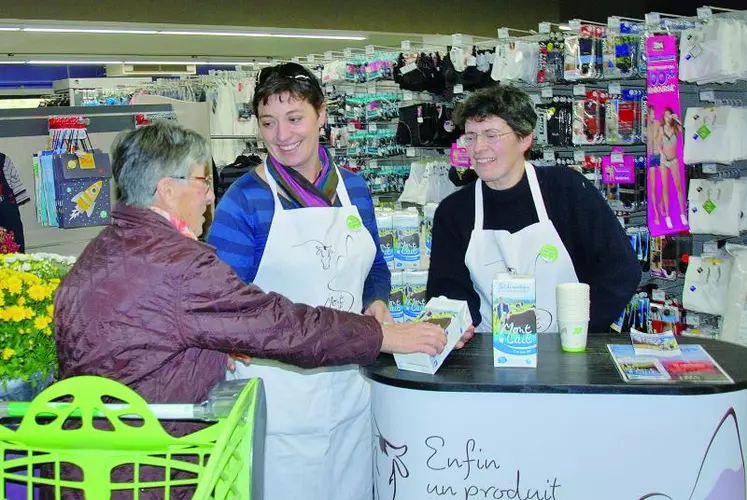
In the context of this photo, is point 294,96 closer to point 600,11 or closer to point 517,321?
point 517,321

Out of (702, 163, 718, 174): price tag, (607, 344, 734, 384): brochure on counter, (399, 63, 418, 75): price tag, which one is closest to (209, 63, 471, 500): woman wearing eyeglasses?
(607, 344, 734, 384): brochure on counter

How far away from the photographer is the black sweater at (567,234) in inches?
115

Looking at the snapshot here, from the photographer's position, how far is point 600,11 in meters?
15.3

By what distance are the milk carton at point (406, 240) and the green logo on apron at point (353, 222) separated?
2.56 meters

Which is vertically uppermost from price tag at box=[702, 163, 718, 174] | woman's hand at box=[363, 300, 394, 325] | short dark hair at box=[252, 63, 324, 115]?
short dark hair at box=[252, 63, 324, 115]

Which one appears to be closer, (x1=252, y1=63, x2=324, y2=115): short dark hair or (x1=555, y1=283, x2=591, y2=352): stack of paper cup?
(x1=555, y1=283, x2=591, y2=352): stack of paper cup

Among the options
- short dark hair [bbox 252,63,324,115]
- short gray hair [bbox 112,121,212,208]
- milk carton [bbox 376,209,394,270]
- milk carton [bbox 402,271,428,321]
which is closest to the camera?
short gray hair [bbox 112,121,212,208]

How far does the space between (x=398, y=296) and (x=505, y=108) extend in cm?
298

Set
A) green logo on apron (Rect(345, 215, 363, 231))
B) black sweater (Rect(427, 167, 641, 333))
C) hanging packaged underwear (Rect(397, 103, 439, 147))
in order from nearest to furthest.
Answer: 1. green logo on apron (Rect(345, 215, 363, 231))
2. black sweater (Rect(427, 167, 641, 333))
3. hanging packaged underwear (Rect(397, 103, 439, 147))

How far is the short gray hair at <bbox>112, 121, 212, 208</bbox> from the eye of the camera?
1990mm

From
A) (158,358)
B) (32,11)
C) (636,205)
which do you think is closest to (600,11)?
(32,11)

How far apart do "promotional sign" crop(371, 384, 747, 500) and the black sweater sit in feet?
2.91

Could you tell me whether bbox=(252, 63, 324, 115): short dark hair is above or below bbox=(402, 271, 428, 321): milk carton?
above

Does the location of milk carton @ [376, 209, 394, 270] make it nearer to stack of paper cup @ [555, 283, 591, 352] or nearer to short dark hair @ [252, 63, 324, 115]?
short dark hair @ [252, 63, 324, 115]
